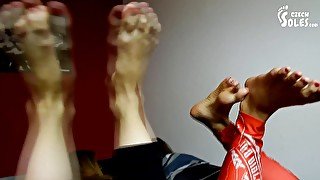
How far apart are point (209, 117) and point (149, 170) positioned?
0.26 metres

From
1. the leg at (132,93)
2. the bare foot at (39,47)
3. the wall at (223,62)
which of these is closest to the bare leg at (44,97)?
the bare foot at (39,47)

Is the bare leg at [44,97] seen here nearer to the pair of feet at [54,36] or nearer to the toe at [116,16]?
the pair of feet at [54,36]

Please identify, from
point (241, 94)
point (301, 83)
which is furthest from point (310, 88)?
point (241, 94)

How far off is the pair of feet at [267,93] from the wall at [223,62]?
87 centimetres

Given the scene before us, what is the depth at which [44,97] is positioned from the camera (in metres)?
0.83

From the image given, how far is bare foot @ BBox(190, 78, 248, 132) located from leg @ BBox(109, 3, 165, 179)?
0.22 metres

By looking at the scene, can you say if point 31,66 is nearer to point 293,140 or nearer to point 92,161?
point 92,161

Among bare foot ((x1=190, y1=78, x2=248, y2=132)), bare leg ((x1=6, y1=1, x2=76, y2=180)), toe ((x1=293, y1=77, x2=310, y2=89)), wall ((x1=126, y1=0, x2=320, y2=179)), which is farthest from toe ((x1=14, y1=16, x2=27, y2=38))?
wall ((x1=126, y1=0, x2=320, y2=179))

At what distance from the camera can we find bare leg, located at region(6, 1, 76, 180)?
2.55 feet

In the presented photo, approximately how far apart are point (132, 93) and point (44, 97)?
197 mm

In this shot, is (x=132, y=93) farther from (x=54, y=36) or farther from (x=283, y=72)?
(x=283, y=72)

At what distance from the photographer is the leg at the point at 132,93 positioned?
90 centimetres

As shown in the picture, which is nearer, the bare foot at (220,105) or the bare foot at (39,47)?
the bare foot at (39,47)

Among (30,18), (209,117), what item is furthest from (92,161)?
(30,18)
